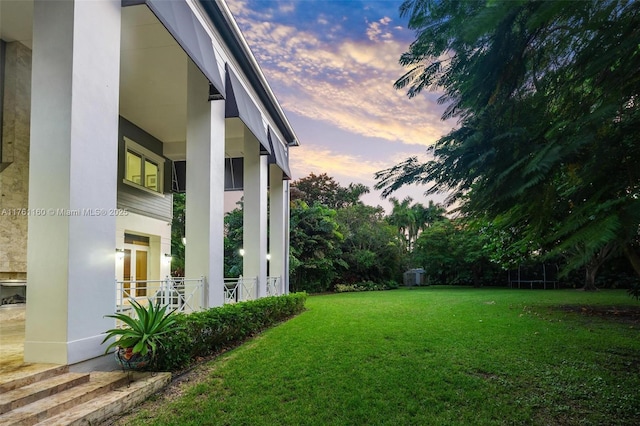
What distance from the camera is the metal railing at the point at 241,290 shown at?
1009cm

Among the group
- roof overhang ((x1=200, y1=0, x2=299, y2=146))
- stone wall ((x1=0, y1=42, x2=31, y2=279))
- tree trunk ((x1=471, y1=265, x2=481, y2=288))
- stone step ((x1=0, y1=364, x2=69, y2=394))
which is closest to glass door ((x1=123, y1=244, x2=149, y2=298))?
stone wall ((x1=0, y1=42, x2=31, y2=279))

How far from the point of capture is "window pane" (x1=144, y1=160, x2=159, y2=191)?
40.3 feet

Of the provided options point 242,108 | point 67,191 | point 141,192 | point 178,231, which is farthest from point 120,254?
point 178,231

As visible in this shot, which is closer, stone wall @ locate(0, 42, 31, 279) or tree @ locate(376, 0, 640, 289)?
tree @ locate(376, 0, 640, 289)

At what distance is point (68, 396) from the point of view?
3.87 m

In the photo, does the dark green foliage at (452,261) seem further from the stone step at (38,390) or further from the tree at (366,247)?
the stone step at (38,390)

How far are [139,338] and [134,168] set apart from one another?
8191 millimetres

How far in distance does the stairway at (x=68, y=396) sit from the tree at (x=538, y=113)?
12.1 feet

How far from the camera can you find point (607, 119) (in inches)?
71.1

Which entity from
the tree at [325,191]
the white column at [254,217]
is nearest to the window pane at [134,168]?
the white column at [254,217]

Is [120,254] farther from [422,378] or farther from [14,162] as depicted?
[422,378]

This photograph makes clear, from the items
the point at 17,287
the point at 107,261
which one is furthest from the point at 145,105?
the point at 107,261

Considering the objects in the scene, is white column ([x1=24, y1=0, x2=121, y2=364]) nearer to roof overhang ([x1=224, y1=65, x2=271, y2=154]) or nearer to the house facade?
the house facade

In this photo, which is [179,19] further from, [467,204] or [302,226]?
[302,226]
